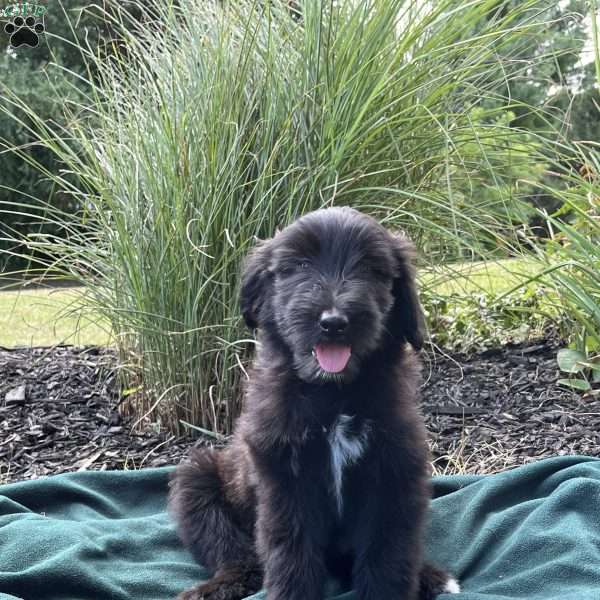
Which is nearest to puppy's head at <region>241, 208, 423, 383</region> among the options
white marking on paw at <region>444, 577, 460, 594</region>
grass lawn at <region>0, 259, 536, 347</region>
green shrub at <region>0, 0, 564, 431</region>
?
white marking on paw at <region>444, 577, 460, 594</region>

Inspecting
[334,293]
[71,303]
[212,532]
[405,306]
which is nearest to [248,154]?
[71,303]

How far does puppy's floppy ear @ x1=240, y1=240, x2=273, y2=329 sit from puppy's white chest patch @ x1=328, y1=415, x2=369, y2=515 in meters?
0.48

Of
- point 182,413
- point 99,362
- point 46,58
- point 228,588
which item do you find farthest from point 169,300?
point 46,58

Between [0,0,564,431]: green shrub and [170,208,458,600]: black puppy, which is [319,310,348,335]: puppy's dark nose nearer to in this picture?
[170,208,458,600]: black puppy

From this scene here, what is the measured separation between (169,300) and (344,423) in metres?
1.73

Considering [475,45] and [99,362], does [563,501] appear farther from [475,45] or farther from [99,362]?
[99,362]

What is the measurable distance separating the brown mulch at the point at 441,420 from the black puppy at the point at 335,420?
1.40 metres

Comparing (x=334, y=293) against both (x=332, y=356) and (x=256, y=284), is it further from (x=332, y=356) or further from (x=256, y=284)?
(x=256, y=284)

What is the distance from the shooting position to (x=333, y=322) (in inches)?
99.2

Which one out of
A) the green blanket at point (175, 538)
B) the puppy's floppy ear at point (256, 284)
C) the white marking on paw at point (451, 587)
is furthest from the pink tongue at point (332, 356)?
the white marking on paw at point (451, 587)

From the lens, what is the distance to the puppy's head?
2.58 meters

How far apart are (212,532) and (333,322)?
108 cm

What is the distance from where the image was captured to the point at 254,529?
10.1 feet

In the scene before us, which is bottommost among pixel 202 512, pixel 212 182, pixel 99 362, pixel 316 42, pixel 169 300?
pixel 99 362
